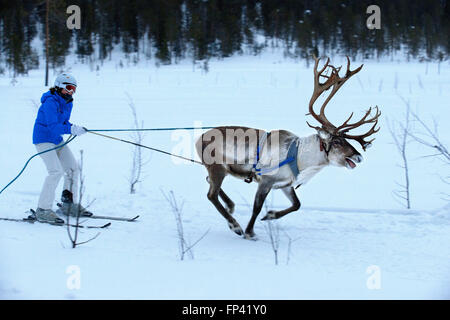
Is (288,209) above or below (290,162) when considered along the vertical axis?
below

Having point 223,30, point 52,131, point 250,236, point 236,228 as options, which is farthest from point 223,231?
point 223,30

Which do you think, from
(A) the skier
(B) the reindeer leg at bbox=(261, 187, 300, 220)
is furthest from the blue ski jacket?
(B) the reindeer leg at bbox=(261, 187, 300, 220)

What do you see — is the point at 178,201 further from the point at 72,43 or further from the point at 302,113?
the point at 72,43

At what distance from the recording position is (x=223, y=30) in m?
33.0

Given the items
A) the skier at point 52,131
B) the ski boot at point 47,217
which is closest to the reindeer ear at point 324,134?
the skier at point 52,131

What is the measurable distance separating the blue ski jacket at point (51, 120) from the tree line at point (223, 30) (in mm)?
21811

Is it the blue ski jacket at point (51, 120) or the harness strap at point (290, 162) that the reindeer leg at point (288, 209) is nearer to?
the harness strap at point (290, 162)

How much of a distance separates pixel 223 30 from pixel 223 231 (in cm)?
2978

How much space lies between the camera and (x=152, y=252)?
13.9 feet

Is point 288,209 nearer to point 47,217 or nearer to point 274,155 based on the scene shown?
point 274,155

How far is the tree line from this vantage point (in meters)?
30.0

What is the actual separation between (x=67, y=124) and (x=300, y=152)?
282 centimetres

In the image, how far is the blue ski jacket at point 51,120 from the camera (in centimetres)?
510
